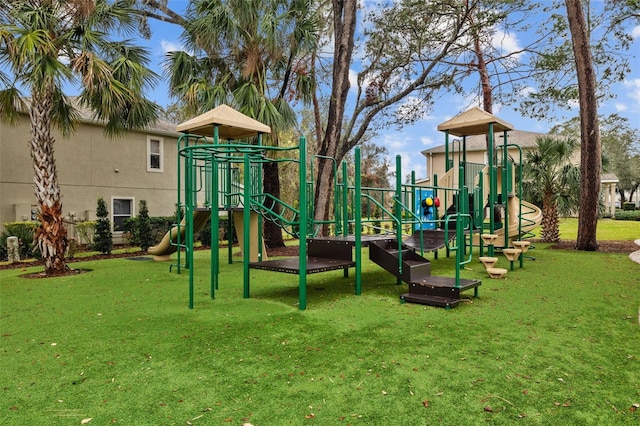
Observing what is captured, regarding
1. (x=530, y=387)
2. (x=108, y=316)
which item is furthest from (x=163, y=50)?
(x=530, y=387)

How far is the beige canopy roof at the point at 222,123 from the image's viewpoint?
8.80 meters

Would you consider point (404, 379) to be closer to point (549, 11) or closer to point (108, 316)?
point (108, 316)

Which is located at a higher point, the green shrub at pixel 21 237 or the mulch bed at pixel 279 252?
the green shrub at pixel 21 237

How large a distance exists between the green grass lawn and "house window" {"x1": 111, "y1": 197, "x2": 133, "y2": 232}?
388 inches

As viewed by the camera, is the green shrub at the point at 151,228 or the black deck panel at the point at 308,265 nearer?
the black deck panel at the point at 308,265

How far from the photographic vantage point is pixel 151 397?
3.15 metres

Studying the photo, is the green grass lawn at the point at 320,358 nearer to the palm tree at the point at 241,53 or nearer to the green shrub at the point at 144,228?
the palm tree at the point at 241,53

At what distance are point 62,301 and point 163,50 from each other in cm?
889

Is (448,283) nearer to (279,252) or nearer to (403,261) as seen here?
(403,261)

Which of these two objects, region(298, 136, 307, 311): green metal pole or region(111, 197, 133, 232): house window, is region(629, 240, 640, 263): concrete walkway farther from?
region(111, 197, 133, 232): house window

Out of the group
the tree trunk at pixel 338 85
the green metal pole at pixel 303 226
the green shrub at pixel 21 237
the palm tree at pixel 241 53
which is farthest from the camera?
the tree trunk at pixel 338 85

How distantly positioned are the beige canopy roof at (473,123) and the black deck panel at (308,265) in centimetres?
551

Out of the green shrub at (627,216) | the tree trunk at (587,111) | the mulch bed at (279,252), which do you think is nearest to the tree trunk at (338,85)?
the mulch bed at (279,252)

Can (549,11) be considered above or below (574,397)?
above
